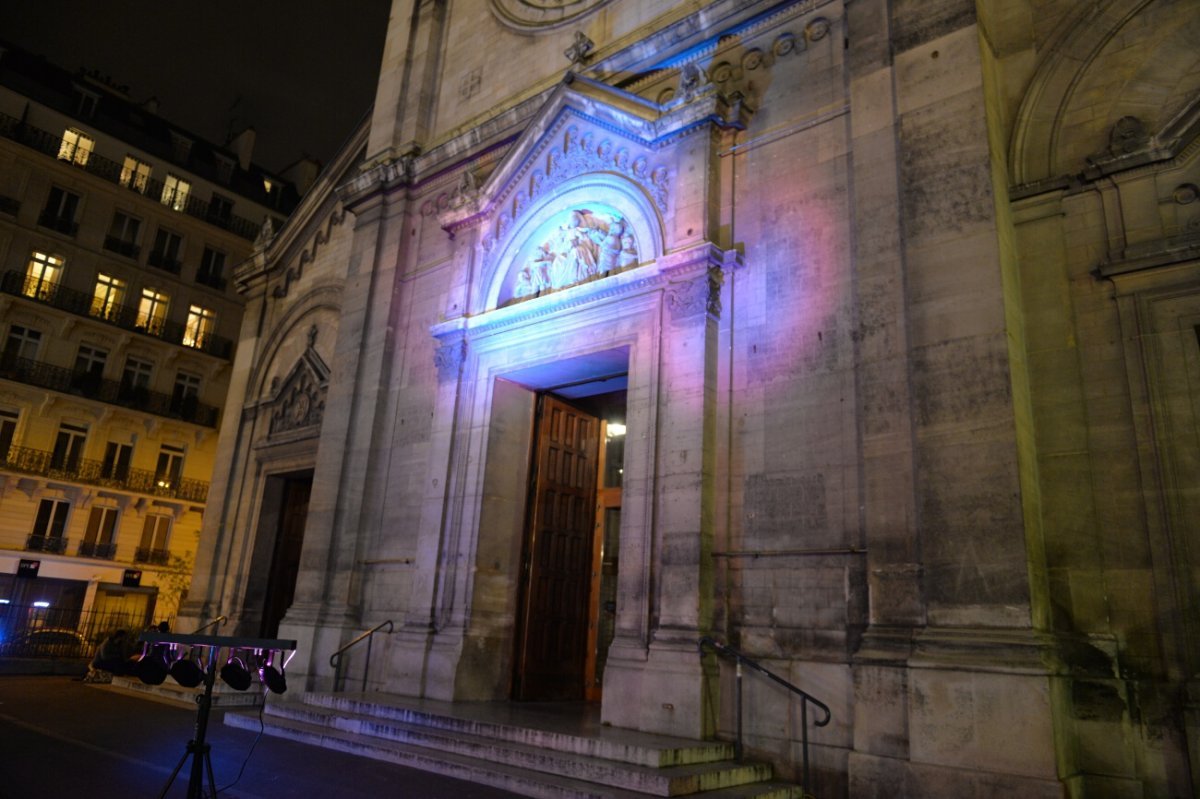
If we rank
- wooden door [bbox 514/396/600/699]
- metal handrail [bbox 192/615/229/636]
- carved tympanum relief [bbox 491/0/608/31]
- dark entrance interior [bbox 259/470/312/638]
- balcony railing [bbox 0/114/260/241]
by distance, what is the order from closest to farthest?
wooden door [bbox 514/396/600/699], carved tympanum relief [bbox 491/0/608/31], metal handrail [bbox 192/615/229/636], dark entrance interior [bbox 259/470/312/638], balcony railing [bbox 0/114/260/241]

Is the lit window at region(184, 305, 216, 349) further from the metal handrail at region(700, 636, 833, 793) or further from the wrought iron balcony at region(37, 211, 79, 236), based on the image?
the metal handrail at region(700, 636, 833, 793)

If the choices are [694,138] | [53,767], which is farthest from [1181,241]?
[53,767]

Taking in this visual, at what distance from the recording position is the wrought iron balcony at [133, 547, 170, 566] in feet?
88.3

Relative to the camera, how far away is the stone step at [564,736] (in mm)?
6820

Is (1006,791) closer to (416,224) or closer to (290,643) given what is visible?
(290,643)

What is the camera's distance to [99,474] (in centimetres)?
2612

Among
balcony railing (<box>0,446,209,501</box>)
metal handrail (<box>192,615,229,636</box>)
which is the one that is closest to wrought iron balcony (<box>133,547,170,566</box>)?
balcony railing (<box>0,446,209,501</box>)

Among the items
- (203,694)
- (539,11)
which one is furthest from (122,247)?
(203,694)

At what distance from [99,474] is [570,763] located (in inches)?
982

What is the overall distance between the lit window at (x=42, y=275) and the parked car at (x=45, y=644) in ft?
35.2

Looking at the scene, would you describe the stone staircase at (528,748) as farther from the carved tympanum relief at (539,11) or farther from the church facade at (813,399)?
the carved tympanum relief at (539,11)

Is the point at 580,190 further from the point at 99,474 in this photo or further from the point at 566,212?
the point at 99,474

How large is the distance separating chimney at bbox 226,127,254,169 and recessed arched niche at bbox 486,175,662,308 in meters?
26.8

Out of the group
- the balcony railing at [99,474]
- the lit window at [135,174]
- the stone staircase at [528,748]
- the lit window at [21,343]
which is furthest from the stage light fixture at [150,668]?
the lit window at [135,174]
